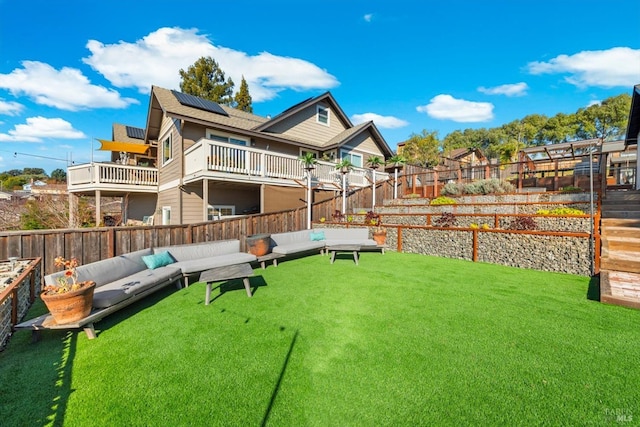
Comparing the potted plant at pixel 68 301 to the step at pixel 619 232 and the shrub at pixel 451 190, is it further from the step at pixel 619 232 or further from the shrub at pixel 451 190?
the shrub at pixel 451 190

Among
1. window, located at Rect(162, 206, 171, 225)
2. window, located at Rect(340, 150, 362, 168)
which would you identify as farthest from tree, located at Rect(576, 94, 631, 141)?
window, located at Rect(162, 206, 171, 225)

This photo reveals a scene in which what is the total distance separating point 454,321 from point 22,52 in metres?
23.6

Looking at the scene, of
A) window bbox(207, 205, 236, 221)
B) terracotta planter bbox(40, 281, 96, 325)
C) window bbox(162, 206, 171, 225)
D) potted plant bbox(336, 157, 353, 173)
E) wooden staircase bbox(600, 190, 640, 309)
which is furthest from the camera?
window bbox(162, 206, 171, 225)

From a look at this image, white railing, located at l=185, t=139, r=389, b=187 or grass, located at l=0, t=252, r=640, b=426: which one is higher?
white railing, located at l=185, t=139, r=389, b=187

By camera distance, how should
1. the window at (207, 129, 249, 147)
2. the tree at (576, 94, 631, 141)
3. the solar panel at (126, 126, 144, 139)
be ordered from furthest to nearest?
the tree at (576, 94, 631, 141), the solar panel at (126, 126, 144, 139), the window at (207, 129, 249, 147)

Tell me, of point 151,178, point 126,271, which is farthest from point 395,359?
point 151,178

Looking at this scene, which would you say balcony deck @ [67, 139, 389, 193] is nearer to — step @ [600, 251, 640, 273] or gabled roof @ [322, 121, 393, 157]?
gabled roof @ [322, 121, 393, 157]

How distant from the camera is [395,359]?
2.76 m

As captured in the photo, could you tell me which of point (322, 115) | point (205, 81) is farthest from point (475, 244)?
point (205, 81)

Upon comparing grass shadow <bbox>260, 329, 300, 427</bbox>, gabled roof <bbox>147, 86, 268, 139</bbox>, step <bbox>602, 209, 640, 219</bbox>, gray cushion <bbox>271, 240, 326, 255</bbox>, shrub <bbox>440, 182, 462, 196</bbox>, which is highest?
gabled roof <bbox>147, 86, 268, 139</bbox>

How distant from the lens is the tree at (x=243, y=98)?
2680 cm

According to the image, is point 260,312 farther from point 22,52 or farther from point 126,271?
point 22,52

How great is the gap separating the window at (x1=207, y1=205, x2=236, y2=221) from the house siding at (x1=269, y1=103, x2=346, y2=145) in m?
4.58

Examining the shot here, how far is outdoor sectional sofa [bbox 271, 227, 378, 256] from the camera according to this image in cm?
775
